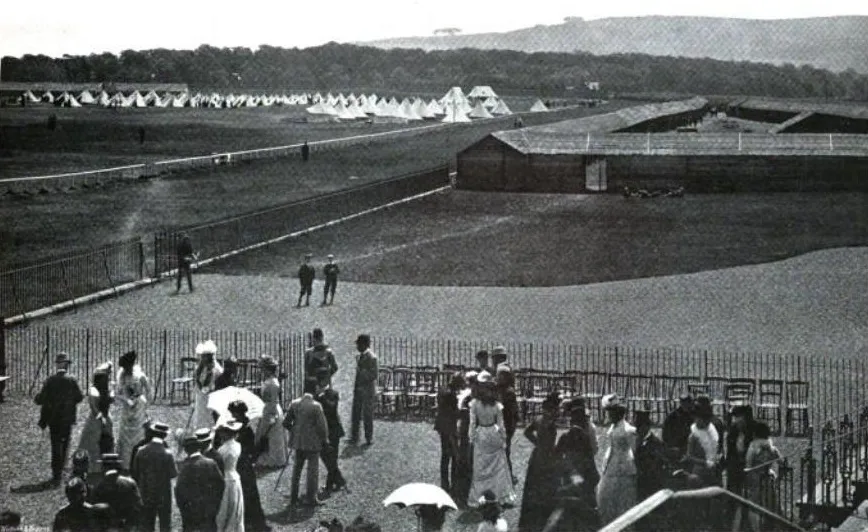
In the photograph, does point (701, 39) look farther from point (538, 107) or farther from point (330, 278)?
point (330, 278)

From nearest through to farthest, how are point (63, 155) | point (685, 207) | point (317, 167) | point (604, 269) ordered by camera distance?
point (604, 269) < point (685, 207) < point (317, 167) < point (63, 155)

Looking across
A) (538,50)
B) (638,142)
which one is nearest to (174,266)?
(638,142)

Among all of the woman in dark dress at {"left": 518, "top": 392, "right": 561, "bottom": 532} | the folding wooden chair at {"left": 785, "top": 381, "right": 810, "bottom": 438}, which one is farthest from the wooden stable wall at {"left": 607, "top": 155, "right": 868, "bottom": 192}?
the woman in dark dress at {"left": 518, "top": 392, "right": 561, "bottom": 532}

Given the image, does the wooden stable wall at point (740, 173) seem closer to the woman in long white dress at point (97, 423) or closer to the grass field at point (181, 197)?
the grass field at point (181, 197)

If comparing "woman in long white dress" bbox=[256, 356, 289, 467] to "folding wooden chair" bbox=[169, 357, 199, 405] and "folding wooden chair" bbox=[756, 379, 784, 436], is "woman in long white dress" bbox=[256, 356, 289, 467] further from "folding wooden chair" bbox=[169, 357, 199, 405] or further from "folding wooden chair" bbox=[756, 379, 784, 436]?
"folding wooden chair" bbox=[756, 379, 784, 436]

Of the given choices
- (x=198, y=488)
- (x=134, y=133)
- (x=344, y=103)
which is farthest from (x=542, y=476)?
(x=344, y=103)

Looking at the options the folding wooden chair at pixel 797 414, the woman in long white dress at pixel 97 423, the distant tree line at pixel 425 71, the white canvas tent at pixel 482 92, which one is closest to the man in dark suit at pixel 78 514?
the woman in long white dress at pixel 97 423

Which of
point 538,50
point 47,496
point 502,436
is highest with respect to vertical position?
point 538,50

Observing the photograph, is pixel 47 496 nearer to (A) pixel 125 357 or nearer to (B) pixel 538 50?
(A) pixel 125 357
